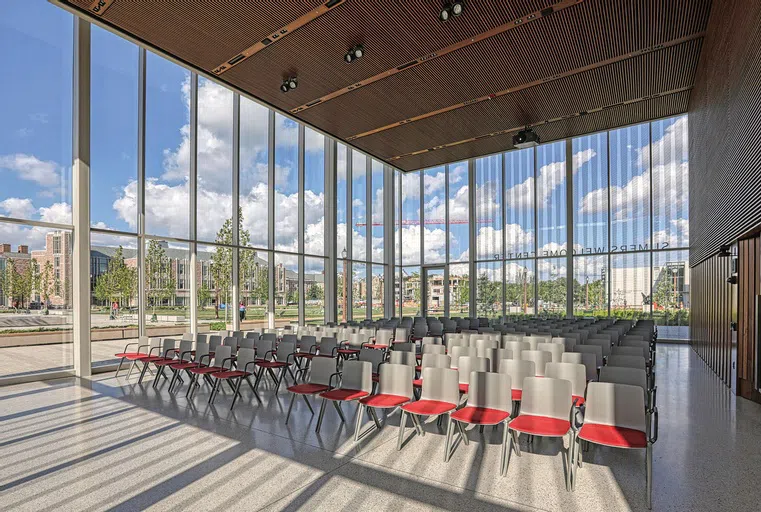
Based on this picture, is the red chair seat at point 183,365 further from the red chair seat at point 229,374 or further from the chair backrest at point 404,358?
the chair backrest at point 404,358

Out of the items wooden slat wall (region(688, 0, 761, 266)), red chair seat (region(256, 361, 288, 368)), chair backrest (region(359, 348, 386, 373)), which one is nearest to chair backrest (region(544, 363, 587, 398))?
chair backrest (region(359, 348, 386, 373))

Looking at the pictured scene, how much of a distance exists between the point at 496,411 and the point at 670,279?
12.6 m

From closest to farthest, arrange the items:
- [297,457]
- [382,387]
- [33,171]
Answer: [297,457] → [382,387] → [33,171]

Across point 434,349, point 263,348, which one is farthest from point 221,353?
point 434,349

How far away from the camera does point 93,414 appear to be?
5848 millimetres

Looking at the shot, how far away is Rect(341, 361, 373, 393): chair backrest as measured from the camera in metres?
5.33

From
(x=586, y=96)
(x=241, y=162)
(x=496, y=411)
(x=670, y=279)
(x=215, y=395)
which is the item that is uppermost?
(x=586, y=96)

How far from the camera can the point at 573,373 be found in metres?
5.06

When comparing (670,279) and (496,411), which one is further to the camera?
(670,279)

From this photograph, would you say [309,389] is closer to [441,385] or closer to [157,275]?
[441,385]

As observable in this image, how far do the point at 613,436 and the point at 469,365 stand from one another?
7.58 ft

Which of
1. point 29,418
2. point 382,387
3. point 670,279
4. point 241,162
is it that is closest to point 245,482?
point 382,387

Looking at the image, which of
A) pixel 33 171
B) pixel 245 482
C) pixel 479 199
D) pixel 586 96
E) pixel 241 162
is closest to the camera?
pixel 245 482

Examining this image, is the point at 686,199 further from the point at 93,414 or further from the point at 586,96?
the point at 93,414
